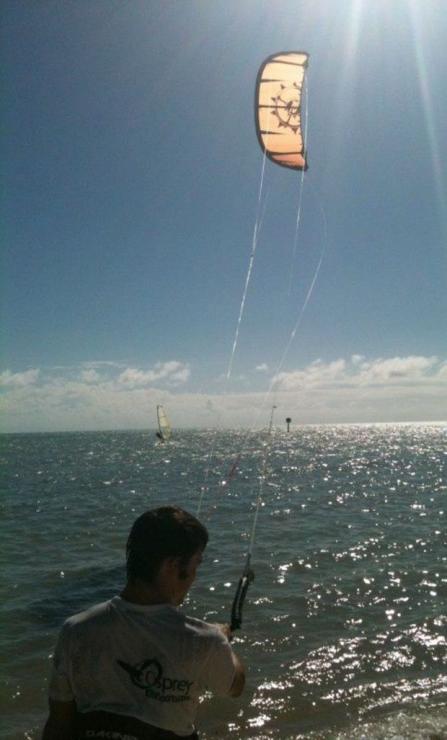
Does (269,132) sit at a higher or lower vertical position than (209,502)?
higher

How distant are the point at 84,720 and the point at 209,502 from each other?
2120 centimetres

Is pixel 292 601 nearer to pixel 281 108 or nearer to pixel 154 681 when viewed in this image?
pixel 154 681

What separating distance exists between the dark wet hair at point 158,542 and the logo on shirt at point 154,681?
35 centimetres

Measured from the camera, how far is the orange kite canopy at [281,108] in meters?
10.1

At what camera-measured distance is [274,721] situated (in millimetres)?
6371

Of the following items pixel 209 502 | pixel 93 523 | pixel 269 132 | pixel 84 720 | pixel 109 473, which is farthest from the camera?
pixel 109 473

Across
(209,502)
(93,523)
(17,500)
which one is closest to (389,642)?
(93,523)

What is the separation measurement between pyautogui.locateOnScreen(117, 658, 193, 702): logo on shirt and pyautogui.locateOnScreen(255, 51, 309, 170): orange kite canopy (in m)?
9.29

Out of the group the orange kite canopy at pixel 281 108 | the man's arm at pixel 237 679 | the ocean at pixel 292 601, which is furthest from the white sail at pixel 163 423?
the man's arm at pixel 237 679

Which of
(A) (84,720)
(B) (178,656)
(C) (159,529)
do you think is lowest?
(A) (84,720)

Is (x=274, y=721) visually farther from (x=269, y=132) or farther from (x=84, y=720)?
(x=269, y=132)

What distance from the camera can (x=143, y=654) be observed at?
7.82 feet

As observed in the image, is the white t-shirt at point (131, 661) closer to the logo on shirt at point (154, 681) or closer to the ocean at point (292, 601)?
the logo on shirt at point (154, 681)

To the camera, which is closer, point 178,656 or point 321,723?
point 178,656
